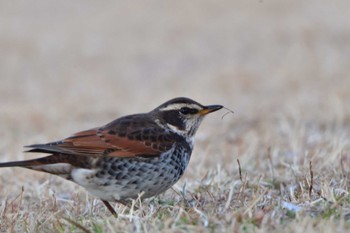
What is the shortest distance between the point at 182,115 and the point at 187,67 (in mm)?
11994

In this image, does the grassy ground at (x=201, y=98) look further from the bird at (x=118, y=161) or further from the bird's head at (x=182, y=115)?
the bird's head at (x=182, y=115)

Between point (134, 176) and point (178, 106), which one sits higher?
point (178, 106)

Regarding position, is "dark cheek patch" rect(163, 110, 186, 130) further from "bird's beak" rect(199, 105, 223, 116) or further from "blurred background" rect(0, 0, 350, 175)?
"blurred background" rect(0, 0, 350, 175)

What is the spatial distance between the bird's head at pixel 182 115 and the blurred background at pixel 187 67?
2333mm

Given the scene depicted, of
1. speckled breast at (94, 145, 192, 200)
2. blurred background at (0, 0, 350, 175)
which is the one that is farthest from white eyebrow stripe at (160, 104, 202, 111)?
blurred background at (0, 0, 350, 175)

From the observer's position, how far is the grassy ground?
609 cm

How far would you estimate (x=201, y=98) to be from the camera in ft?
48.7

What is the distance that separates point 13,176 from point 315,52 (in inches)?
407

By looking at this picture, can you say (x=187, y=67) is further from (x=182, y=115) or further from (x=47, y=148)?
(x=47, y=148)

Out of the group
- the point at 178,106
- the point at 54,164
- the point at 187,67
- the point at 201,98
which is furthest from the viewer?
the point at 187,67

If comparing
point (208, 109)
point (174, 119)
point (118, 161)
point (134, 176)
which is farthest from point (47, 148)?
point (208, 109)

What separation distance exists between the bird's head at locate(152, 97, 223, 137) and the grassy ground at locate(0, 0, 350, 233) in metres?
0.56

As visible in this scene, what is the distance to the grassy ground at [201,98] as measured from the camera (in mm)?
6090

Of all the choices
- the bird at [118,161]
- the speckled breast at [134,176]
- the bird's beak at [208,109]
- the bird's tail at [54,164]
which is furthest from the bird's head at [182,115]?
the bird's tail at [54,164]
